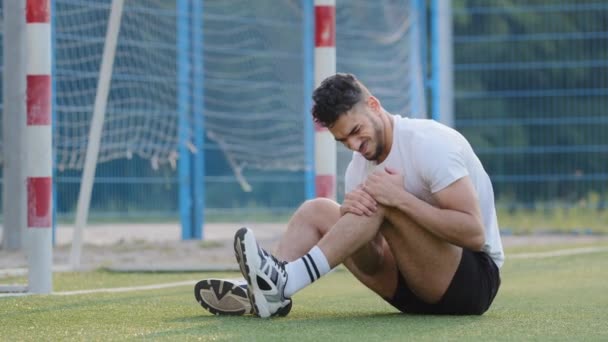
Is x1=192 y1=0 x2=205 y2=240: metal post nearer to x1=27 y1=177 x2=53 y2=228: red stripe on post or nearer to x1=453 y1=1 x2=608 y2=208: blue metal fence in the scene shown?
x1=453 y1=1 x2=608 y2=208: blue metal fence

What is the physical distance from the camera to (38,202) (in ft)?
17.2

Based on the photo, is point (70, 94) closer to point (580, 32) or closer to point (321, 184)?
point (321, 184)

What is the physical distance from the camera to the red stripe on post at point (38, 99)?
5250 mm

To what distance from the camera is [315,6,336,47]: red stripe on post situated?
252 inches

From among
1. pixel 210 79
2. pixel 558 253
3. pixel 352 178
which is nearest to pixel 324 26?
pixel 352 178

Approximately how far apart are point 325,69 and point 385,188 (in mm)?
2558

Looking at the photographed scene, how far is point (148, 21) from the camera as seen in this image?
1100 centimetres

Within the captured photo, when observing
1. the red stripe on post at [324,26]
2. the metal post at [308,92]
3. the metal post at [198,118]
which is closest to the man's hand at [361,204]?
the red stripe on post at [324,26]

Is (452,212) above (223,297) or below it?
above

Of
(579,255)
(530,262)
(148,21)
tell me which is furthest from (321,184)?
(148,21)

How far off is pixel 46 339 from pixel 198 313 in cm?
94

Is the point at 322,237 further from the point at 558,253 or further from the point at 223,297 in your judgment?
the point at 558,253

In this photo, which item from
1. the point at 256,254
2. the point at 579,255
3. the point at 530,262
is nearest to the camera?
the point at 256,254

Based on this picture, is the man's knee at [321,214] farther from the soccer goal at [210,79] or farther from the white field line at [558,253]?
the soccer goal at [210,79]
